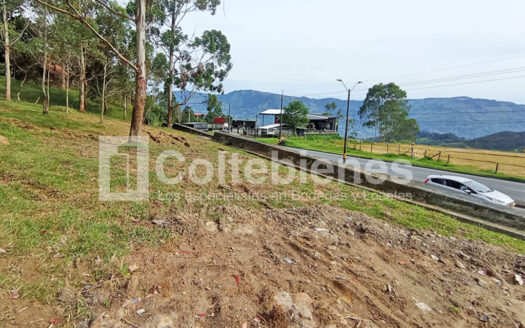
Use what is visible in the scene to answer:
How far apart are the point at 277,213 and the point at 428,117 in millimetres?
226133

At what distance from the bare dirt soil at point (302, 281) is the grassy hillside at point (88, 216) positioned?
0.11 meters

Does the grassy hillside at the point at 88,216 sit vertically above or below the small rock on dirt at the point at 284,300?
above

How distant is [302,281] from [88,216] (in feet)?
9.30

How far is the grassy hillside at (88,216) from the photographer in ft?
6.80

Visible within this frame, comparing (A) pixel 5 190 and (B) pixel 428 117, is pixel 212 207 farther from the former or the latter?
(B) pixel 428 117

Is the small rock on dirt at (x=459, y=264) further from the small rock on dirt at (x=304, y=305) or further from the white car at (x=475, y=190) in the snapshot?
the white car at (x=475, y=190)

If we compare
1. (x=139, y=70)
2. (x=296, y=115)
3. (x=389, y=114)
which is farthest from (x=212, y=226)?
(x=389, y=114)

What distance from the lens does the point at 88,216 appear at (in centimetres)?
324

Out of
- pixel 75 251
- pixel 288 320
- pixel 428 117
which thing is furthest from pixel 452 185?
pixel 428 117

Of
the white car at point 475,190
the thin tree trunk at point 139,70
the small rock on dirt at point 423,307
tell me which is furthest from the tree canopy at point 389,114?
the small rock on dirt at point 423,307

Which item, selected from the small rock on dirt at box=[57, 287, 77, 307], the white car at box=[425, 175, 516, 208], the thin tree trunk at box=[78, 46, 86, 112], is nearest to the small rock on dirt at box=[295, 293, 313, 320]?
the small rock on dirt at box=[57, 287, 77, 307]

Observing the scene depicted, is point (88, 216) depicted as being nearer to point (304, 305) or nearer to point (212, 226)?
point (212, 226)

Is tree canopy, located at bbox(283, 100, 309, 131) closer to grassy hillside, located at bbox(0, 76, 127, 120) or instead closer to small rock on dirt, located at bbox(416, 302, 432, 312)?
grassy hillside, located at bbox(0, 76, 127, 120)

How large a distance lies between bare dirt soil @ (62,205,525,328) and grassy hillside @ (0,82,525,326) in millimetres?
105
